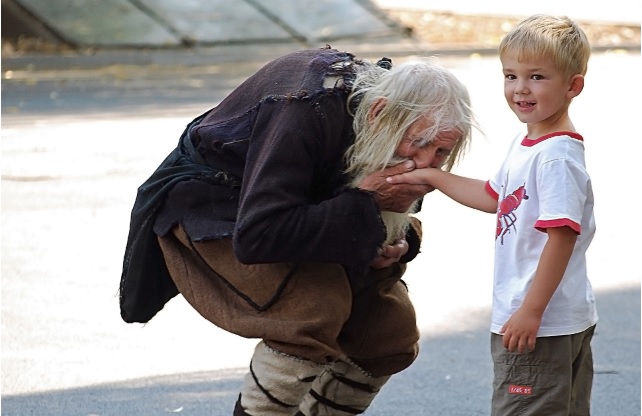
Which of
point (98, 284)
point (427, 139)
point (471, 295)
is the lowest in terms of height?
point (98, 284)

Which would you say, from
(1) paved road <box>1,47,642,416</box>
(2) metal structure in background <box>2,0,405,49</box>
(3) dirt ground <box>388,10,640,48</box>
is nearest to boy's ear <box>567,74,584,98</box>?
(1) paved road <box>1,47,642,416</box>

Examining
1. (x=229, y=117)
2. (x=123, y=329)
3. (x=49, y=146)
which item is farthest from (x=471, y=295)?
(x=49, y=146)

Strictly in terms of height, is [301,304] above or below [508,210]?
below

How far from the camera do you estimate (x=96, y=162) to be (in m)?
8.12

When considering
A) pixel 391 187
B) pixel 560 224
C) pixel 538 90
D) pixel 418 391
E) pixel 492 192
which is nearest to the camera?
pixel 560 224

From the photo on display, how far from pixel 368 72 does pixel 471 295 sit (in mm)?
2637

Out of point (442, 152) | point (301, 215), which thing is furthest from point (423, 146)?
point (301, 215)

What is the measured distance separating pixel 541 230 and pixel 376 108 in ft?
1.63

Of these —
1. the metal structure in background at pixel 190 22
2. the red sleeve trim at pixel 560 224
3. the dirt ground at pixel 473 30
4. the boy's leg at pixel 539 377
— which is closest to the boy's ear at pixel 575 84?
the red sleeve trim at pixel 560 224

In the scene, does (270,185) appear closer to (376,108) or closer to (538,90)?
(376,108)

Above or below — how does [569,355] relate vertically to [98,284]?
above

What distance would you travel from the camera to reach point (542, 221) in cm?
276

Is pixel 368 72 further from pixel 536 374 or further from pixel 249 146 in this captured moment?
pixel 536 374

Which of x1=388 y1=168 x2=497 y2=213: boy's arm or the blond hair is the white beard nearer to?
x1=388 y1=168 x2=497 y2=213: boy's arm
